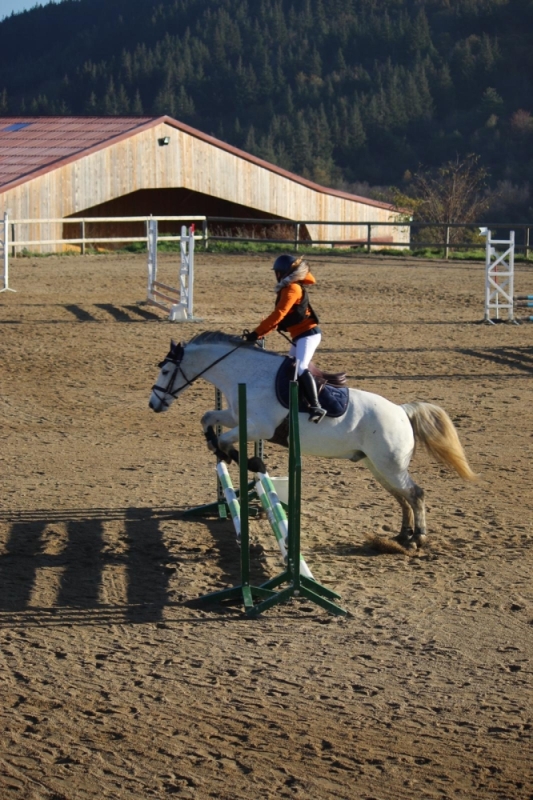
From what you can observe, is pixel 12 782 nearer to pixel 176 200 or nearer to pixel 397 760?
pixel 397 760

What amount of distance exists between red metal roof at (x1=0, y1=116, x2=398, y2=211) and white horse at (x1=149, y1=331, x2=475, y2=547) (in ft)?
72.9

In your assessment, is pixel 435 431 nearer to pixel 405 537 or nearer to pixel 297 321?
pixel 405 537

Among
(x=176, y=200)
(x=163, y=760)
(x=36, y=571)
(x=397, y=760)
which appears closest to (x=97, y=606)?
(x=36, y=571)

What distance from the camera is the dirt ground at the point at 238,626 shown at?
4.34m

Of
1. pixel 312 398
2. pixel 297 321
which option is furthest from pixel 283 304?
pixel 312 398

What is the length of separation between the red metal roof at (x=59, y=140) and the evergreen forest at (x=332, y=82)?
109ft

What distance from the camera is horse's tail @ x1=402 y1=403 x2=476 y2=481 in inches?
293

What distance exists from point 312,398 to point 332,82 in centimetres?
7688

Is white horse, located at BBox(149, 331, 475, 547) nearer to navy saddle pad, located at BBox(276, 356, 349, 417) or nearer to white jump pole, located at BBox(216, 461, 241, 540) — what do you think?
navy saddle pad, located at BBox(276, 356, 349, 417)

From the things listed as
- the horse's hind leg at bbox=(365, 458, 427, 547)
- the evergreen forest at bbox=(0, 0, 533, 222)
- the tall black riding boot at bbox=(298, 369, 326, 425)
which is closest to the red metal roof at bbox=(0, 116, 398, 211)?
the tall black riding boot at bbox=(298, 369, 326, 425)

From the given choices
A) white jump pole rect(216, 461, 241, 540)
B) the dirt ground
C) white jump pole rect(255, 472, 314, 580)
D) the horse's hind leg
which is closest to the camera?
the dirt ground

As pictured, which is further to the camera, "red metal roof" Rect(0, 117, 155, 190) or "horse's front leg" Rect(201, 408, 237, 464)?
"red metal roof" Rect(0, 117, 155, 190)

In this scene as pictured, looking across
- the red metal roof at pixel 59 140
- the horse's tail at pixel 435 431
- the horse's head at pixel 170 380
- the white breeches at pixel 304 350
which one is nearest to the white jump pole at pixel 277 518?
the white breeches at pixel 304 350

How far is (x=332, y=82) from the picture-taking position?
79.9m
